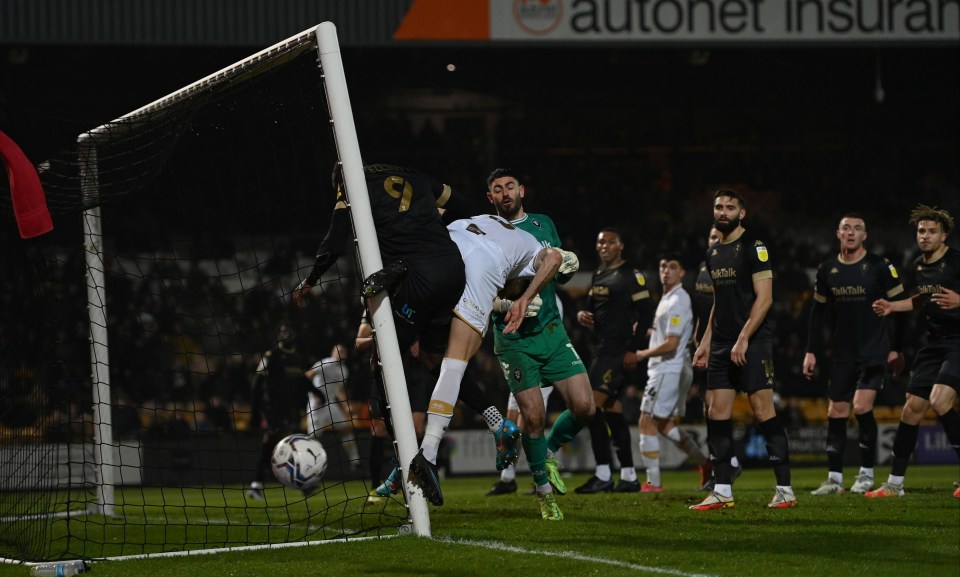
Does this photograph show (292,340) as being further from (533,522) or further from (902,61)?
(902,61)

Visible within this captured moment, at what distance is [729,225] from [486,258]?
214 centimetres

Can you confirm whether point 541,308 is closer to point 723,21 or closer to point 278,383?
point 278,383

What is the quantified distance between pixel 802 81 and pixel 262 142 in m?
10.9

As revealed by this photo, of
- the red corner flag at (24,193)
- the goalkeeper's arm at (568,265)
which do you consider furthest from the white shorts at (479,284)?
the red corner flag at (24,193)

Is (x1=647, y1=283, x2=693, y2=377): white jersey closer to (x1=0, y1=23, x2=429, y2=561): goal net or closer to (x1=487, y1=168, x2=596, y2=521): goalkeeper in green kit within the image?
(x1=0, y1=23, x2=429, y2=561): goal net

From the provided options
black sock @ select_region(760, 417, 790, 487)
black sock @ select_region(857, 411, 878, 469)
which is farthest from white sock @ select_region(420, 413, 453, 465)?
black sock @ select_region(857, 411, 878, 469)

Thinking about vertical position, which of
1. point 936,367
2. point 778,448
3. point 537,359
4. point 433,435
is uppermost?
point 537,359

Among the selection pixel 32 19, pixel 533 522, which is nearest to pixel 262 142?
pixel 32 19

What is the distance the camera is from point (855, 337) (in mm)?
9656

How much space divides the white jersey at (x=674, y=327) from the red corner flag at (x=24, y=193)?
6487 millimetres

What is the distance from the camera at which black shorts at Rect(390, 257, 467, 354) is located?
630 cm

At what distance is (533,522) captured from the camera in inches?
275

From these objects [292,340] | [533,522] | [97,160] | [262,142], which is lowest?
[533,522]

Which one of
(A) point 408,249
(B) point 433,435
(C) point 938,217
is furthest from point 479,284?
(C) point 938,217
